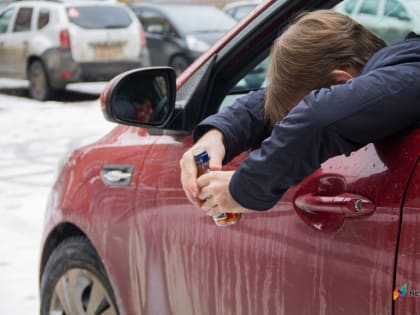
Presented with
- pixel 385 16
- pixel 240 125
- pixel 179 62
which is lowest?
pixel 179 62

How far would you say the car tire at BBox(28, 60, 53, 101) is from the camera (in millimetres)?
13711

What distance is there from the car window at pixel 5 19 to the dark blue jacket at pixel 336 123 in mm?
13883

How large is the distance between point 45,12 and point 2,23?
1.63 meters

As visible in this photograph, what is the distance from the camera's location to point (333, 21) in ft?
6.31

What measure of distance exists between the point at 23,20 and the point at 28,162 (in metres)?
6.78

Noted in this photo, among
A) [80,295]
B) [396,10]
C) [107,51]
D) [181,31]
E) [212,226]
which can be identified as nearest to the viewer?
[212,226]

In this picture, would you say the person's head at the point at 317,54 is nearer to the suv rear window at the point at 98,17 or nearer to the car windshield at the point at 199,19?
the suv rear window at the point at 98,17

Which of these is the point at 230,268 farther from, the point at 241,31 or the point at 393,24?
the point at 393,24

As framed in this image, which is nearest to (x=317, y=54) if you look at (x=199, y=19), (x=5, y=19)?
(x=199, y=19)

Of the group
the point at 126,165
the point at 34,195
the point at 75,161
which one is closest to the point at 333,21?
the point at 126,165

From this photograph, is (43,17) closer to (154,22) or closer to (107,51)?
(107,51)

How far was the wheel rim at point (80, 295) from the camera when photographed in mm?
2873

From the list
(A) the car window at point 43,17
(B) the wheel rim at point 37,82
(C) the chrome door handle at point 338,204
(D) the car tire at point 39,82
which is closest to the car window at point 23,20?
(A) the car window at point 43,17

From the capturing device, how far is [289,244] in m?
1.96
